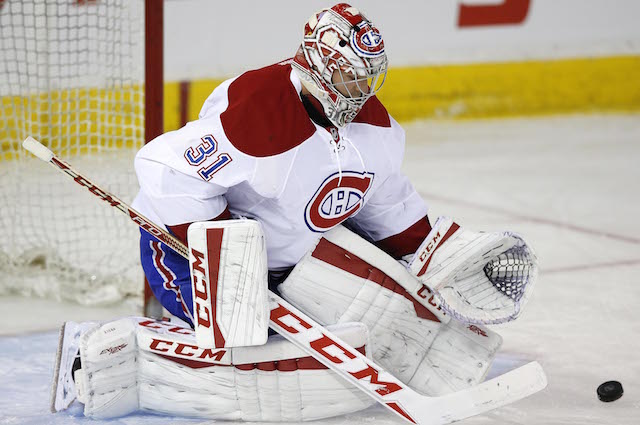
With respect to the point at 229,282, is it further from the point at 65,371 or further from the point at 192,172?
the point at 65,371

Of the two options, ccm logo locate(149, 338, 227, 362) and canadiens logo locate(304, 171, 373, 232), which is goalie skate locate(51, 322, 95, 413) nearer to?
ccm logo locate(149, 338, 227, 362)

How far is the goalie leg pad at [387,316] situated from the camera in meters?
1.82

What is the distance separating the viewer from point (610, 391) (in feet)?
6.22

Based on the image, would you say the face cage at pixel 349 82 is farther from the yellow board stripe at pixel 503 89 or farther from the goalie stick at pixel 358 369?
the yellow board stripe at pixel 503 89

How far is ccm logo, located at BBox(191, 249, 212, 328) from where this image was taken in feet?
5.45

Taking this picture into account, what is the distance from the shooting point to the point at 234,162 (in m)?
1.69

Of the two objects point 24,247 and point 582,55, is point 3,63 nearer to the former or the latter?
point 24,247

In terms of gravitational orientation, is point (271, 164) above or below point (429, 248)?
above

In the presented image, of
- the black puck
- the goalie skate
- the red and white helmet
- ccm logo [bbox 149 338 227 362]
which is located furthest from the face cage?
the black puck

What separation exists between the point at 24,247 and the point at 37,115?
68 cm

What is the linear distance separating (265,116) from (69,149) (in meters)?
1.43

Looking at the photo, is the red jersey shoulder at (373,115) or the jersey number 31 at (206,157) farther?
the red jersey shoulder at (373,115)

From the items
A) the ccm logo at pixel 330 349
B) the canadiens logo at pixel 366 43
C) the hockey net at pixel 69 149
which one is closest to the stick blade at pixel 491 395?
the ccm logo at pixel 330 349

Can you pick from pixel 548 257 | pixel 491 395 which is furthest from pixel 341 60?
pixel 548 257
